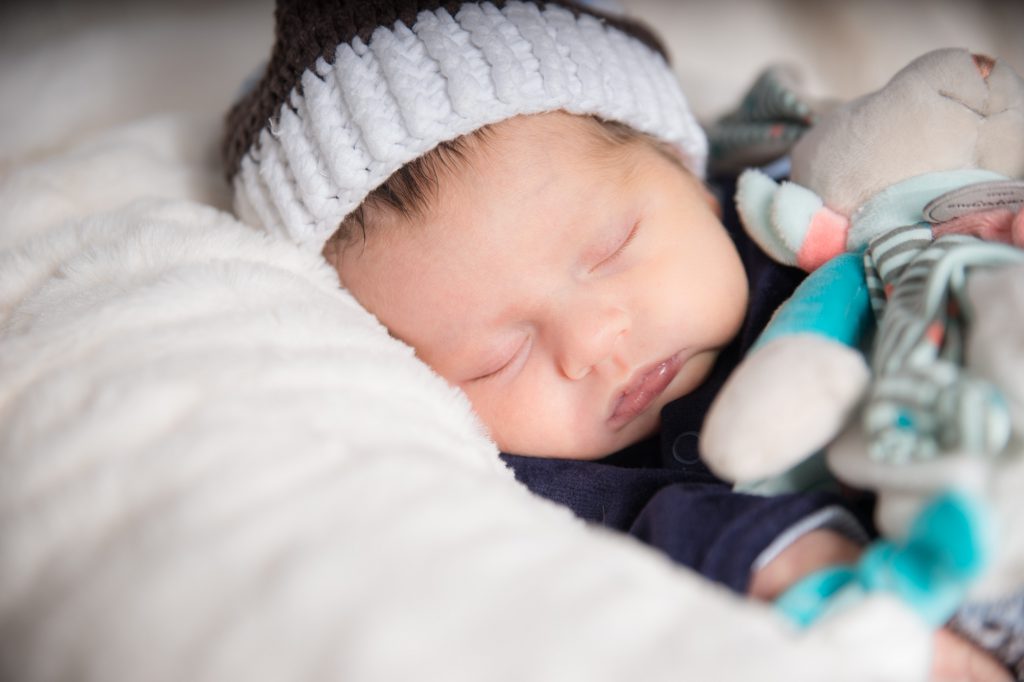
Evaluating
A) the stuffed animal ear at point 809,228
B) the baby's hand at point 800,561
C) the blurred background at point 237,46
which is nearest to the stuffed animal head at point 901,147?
the stuffed animal ear at point 809,228

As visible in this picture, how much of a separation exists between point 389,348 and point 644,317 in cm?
28

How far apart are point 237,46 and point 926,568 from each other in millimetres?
1447

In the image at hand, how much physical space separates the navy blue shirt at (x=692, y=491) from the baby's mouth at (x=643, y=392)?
0.02 m

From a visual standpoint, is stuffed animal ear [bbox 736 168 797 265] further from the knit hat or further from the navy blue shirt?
the knit hat

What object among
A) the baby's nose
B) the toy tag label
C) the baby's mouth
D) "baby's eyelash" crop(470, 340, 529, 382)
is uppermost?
the toy tag label

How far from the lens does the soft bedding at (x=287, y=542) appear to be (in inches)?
16.5

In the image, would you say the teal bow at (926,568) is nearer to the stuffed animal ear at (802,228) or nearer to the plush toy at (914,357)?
the plush toy at (914,357)

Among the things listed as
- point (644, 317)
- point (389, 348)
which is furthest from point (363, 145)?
point (644, 317)

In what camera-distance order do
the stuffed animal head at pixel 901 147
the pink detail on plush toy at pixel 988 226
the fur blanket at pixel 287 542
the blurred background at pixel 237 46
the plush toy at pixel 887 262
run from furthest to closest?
the blurred background at pixel 237 46 → the stuffed animal head at pixel 901 147 → the pink detail on plush toy at pixel 988 226 → the plush toy at pixel 887 262 → the fur blanket at pixel 287 542

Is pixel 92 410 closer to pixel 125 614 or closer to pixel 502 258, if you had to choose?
pixel 125 614

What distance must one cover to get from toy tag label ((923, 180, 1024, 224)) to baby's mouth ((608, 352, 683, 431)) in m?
0.29

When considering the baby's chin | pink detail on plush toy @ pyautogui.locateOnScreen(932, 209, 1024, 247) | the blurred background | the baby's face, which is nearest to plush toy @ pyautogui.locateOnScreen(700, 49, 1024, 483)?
pink detail on plush toy @ pyautogui.locateOnScreen(932, 209, 1024, 247)

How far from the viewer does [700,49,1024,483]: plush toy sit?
54 centimetres

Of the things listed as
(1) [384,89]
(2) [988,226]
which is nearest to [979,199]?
(2) [988,226]
